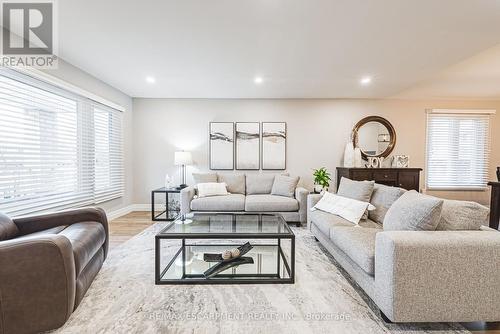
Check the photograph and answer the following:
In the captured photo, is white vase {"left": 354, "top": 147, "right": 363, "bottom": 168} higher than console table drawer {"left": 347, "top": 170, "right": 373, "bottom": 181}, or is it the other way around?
white vase {"left": 354, "top": 147, "right": 363, "bottom": 168}

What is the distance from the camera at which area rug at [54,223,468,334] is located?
1607 millimetres

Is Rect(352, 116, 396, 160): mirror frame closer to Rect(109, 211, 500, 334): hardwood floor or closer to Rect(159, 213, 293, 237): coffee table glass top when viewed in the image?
Rect(159, 213, 293, 237): coffee table glass top

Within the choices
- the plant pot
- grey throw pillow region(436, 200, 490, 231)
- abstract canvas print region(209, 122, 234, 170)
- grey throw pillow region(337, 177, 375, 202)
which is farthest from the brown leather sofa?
the plant pot

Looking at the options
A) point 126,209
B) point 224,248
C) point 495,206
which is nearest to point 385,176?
point 495,206

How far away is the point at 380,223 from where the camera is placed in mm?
2615

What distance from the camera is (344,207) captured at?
2779 millimetres

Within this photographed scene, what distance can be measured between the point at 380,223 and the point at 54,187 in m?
3.95

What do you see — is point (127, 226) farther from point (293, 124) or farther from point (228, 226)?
point (293, 124)

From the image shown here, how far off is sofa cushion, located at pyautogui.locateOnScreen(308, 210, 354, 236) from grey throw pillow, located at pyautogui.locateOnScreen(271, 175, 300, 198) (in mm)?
1171

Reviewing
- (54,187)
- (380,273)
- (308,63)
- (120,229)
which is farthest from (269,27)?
(120,229)

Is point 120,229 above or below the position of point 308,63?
below

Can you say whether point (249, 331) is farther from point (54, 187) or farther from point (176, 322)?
point (54, 187)

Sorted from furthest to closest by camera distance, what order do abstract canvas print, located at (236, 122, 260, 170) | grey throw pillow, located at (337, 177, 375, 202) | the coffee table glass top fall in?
abstract canvas print, located at (236, 122, 260, 170)
grey throw pillow, located at (337, 177, 375, 202)
the coffee table glass top

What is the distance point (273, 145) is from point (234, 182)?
113 cm
